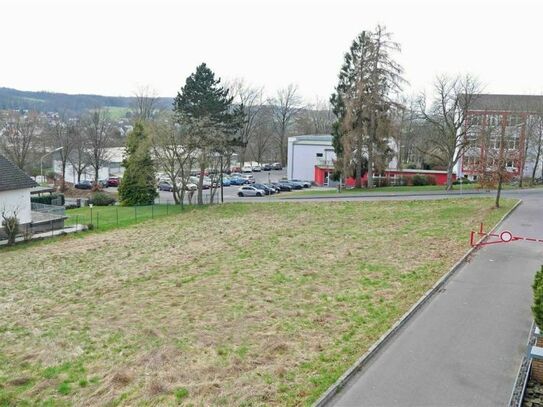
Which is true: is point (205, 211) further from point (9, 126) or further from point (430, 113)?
point (9, 126)

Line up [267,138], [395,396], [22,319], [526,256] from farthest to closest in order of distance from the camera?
[267,138]
[526,256]
[22,319]
[395,396]

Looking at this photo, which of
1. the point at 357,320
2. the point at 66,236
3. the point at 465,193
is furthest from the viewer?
the point at 465,193

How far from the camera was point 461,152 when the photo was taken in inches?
2018

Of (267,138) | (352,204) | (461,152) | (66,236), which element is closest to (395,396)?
(66,236)

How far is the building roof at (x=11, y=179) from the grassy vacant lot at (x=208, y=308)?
542cm

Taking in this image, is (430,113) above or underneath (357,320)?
above

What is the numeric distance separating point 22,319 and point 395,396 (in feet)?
35.5

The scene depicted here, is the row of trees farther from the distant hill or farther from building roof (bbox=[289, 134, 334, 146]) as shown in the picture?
the distant hill

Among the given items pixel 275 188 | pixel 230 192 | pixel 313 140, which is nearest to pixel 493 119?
pixel 275 188

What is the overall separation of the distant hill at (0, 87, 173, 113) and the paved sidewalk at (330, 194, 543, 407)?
146673 millimetres

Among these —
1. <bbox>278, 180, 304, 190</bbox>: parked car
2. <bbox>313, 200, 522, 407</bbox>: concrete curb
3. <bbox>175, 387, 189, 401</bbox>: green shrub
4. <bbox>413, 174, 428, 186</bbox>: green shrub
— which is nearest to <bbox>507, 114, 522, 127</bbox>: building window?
<bbox>413, 174, 428, 186</bbox>: green shrub

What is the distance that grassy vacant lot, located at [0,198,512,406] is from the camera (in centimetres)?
1019

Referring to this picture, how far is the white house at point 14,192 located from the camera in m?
31.3

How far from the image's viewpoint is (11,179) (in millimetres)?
32250
